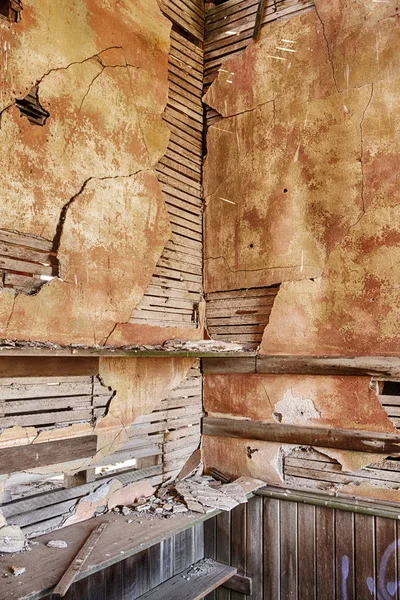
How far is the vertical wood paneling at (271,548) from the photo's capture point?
328cm

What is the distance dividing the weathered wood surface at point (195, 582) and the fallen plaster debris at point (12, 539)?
1.14 metres

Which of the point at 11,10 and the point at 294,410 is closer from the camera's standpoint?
the point at 11,10

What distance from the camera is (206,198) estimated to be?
12.8ft

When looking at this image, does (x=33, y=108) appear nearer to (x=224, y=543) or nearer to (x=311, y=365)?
(x=311, y=365)

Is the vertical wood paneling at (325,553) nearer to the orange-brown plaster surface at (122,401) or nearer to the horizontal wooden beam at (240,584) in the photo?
the horizontal wooden beam at (240,584)

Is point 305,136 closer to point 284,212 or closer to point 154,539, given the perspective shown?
point 284,212

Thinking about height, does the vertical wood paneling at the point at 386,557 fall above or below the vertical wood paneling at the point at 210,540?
above

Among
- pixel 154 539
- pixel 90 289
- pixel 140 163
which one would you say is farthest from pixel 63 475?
pixel 140 163

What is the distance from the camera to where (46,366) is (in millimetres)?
2615

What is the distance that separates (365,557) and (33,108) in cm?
Answer: 343

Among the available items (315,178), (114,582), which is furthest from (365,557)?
(315,178)

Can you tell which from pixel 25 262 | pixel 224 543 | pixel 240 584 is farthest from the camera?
pixel 224 543

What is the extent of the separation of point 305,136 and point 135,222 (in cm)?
143

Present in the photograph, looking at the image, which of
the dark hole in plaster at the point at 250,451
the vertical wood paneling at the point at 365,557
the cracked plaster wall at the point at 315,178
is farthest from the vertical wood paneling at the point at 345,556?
the cracked plaster wall at the point at 315,178
